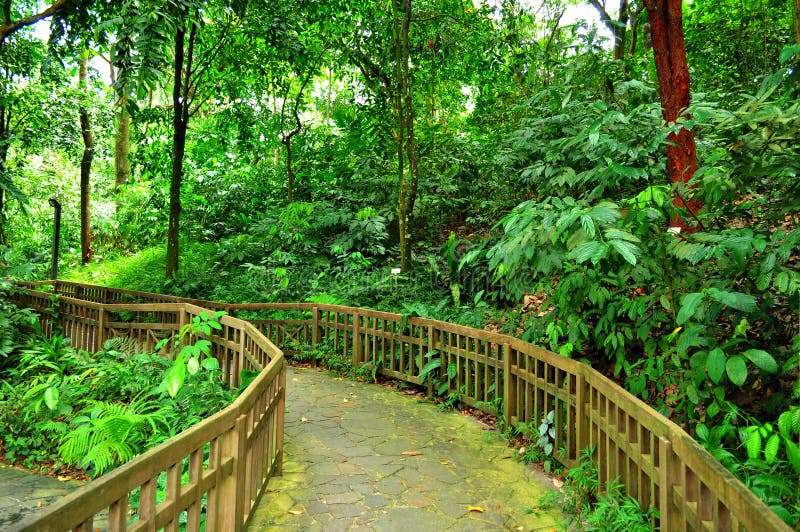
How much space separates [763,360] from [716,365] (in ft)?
0.77

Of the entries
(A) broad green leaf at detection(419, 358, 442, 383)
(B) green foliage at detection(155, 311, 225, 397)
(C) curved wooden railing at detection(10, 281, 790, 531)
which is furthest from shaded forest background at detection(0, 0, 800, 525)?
(B) green foliage at detection(155, 311, 225, 397)

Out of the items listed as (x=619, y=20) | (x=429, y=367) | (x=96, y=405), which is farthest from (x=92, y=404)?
(x=619, y=20)

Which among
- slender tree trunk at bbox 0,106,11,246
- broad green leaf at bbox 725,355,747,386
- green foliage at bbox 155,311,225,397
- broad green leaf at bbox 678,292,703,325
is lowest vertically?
green foliage at bbox 155,311,225,397

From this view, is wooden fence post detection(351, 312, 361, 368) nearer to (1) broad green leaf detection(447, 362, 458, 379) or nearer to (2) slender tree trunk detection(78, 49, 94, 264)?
(1) broad green leaf detection(447, 362, 458, 379)

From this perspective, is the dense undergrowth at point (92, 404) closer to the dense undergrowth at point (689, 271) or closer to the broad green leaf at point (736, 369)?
the dense undergrowth at point (689, 271)

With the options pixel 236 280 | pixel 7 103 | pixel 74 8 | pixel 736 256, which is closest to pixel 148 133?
pixel 7 103

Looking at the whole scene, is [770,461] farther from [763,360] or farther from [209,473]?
[209,473]

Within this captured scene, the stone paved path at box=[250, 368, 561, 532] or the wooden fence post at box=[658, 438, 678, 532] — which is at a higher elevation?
the wooden fence post at box=[658, 438, 678, 532]

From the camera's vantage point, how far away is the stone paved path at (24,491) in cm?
469

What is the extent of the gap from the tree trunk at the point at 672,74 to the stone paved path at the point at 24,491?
639 cm

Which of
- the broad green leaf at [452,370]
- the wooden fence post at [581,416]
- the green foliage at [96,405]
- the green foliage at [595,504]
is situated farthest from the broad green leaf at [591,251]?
the green foliage at [96,405]

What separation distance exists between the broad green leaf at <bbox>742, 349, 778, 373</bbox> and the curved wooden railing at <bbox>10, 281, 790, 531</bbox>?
0.62 meters

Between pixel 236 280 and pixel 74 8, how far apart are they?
6.47 meters

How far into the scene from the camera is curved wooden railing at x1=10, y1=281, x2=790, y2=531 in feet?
8.20
